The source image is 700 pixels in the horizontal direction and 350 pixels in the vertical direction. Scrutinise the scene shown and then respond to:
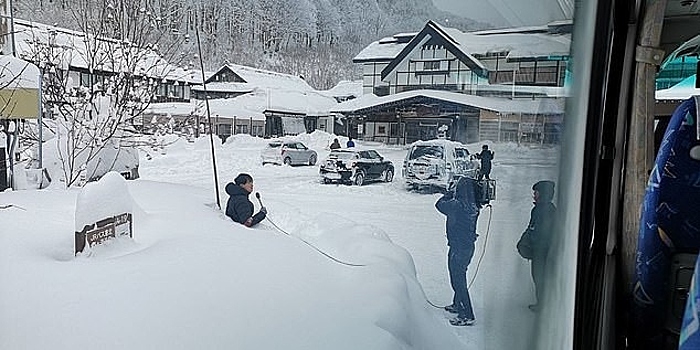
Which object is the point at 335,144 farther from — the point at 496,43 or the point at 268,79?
the point at 496,43

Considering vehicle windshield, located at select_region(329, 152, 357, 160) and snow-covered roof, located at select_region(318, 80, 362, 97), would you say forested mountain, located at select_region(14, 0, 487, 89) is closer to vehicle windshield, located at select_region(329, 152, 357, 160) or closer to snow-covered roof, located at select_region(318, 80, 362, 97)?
snow-covered roof, located at select_region(318, 80, 362, 97)

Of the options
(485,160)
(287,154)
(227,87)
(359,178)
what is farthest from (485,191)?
(227,87)


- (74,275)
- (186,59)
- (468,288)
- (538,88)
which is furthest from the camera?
(538,88)

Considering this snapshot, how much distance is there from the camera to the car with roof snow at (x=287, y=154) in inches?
38.4

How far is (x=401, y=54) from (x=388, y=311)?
0.47 m

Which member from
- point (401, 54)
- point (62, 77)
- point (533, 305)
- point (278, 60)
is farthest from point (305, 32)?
point (533, 305)

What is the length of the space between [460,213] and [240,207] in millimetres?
419

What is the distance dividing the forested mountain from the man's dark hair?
0.64ft

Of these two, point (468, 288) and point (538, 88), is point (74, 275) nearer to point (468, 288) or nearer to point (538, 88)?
point (468, 288)

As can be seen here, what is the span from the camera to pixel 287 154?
3.25ft

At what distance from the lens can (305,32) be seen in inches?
37.8

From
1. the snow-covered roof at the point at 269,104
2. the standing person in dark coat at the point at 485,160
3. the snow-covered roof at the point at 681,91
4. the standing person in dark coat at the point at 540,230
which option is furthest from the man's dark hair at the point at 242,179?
the snow-covered roof at the point at 681,91

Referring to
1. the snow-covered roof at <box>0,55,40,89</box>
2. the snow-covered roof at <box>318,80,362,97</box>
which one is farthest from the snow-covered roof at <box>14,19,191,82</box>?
the snow-covered roof at <box>318,80,362,97</box>

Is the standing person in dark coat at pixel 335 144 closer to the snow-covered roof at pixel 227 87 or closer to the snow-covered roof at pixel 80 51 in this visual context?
the snow-covered roof at pixel 227 87
